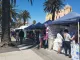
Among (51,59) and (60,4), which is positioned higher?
(60,4)

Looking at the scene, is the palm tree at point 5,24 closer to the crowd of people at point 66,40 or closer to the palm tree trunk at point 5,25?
the palm tree trunk at point 5,25

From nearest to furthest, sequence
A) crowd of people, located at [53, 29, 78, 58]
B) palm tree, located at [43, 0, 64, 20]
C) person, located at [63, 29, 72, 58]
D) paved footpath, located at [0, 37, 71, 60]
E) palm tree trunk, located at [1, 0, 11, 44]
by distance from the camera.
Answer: crowd of people, located at [53, 29, 78, 58], person, located at [63, 29, 72, 58], paved footpath, located at [0, 37, 71, 60], palm tree trunk, located at [1, 0, 11, 44], palm tree, located at [43, 0, 64, 20]

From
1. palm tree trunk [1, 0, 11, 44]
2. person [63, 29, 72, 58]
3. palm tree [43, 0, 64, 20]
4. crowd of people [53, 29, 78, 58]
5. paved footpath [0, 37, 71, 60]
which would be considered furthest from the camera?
palm tree [43, 0, 64, 20]

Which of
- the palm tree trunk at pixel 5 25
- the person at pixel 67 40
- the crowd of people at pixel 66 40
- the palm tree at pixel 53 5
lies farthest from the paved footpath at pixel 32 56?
the palm tree at pixel 53 5

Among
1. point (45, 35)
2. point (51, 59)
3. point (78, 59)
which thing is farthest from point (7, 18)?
point (78, 59)

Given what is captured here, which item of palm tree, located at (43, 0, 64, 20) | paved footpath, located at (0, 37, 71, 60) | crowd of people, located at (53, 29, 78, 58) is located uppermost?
palm tree, located at (43, 0, 64, 20)

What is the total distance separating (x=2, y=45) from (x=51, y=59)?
263 inches

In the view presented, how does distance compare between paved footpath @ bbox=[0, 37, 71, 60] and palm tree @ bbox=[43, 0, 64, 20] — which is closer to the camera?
paved footpath @ bbox=[0, 37, 71, 60]

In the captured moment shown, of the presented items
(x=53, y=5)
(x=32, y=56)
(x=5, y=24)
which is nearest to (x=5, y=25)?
(x=5, y=24)

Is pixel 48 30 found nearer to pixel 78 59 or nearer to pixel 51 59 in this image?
→ pixel 51 59

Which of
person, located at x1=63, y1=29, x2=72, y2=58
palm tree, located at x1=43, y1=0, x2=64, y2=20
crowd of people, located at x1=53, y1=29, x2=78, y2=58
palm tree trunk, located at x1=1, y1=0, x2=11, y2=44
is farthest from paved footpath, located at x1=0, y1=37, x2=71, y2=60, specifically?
palm tree, located at x1=43, y1=0, x2=64, y2=20

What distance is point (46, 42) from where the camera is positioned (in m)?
16.7

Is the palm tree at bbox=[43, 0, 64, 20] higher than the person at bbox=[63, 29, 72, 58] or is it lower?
higher

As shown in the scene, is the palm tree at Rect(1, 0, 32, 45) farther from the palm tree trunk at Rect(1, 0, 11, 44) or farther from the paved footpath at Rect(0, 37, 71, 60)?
the paved footpath at Rect(0, 37, 71, 60)
